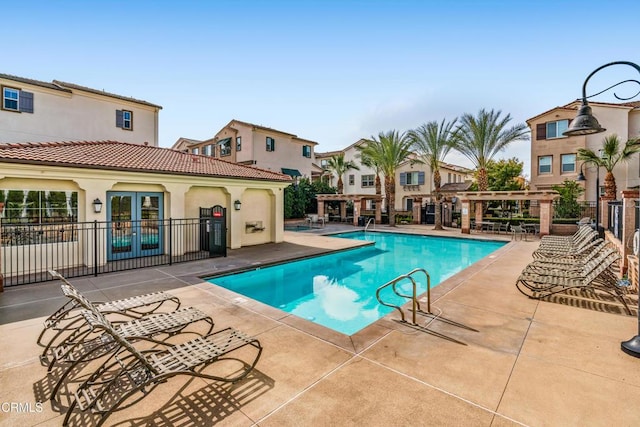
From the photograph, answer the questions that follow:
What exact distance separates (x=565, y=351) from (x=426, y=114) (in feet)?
79.6

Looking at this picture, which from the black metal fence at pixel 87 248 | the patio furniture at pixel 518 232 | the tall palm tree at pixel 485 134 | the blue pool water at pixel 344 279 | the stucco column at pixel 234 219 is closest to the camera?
the blue pool water at pixel 344 279

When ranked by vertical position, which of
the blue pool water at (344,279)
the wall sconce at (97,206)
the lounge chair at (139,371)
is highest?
the wall sconce at (97,206)

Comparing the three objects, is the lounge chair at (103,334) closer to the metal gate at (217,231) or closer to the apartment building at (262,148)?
the metal gate at (217,231)

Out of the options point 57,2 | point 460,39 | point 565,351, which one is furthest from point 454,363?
point 57,2

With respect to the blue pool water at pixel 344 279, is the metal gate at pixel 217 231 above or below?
above

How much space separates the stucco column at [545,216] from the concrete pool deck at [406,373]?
16.1 meters

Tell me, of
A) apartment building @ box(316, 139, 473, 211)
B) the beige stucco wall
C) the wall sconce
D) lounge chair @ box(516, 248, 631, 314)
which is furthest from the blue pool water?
apartment building @ box(316, 139, 473, 211)

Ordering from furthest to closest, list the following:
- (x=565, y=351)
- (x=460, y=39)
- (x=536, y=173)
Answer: (x=536, y=173) → (x=460, y=39) → (x=565, y=351)

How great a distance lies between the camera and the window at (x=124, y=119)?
22.2 meters

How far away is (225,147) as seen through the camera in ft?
110

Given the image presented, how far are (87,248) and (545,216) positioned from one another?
23903mm

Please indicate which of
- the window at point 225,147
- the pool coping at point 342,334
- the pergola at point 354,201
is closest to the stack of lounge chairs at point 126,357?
the pool coping at point 342,334

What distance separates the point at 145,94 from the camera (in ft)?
76.9

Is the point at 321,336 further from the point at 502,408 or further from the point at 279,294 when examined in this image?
the point at 279,294
